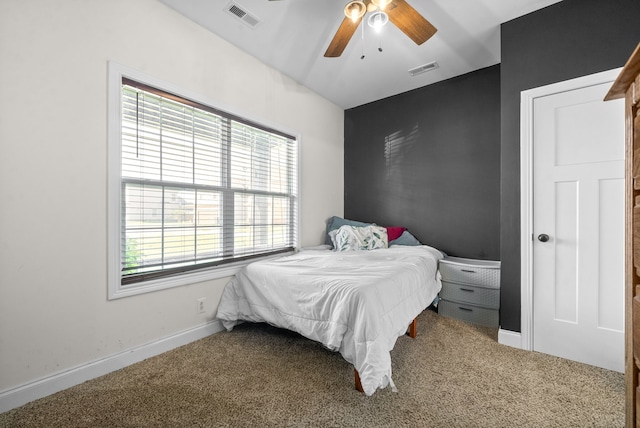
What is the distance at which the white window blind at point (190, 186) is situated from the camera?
2045 mm

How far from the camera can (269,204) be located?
3.13m

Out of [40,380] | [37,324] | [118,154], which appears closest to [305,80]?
[118,154]

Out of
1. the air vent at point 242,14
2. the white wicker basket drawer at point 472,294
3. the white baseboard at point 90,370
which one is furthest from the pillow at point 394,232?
the air vent at point 242,14

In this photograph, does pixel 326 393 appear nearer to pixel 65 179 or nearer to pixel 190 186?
pixel 190 186

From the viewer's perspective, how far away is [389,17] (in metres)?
1.82

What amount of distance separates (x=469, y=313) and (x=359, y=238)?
1350 mm

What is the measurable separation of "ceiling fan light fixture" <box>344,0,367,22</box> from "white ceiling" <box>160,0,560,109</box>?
45cm

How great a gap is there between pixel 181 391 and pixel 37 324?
0.89m

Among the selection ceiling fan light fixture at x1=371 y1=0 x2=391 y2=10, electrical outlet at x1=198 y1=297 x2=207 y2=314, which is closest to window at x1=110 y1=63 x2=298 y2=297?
electrical outlet at x1=198 y1=297 x2=207 y2=314

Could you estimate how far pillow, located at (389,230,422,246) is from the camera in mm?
3480

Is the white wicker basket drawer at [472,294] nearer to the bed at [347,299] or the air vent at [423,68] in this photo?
the bed at [347,299]

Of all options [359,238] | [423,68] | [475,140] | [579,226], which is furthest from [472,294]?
[423,68]

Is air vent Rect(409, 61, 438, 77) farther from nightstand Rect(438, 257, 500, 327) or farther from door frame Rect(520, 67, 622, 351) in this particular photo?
nightstand Rect(438, 257, 500, 327)

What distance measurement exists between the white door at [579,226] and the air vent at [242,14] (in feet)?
7.71
